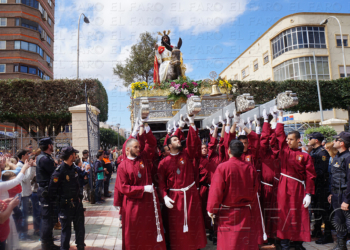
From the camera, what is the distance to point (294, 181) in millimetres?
4680

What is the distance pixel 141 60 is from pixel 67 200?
20.7 m

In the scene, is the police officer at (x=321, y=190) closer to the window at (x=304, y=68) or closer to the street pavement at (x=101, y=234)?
the street pavement at (x=101, y=234)

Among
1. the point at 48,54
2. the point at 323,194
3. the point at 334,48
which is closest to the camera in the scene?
the point at 323,194

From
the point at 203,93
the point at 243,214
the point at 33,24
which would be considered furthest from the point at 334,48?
the point at 33,24

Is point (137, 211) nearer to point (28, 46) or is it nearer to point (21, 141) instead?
point (21, 141)

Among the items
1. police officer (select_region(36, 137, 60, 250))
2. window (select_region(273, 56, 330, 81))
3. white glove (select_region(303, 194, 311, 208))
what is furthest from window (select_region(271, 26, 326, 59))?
police officer (select_region(36, 137, 60, 250))

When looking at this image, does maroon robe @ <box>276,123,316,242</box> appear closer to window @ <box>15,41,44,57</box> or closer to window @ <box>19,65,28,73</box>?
window @ <box>19,65,28,73</box>

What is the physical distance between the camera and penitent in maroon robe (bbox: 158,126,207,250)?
14.0ft

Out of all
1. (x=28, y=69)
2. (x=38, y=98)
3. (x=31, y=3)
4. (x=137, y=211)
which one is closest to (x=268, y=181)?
(x=137, y=211)

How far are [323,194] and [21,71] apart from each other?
32786 mm

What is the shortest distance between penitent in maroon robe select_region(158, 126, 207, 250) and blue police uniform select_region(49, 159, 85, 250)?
1489 millimetres

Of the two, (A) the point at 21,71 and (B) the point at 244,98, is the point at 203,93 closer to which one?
(B) the point at 244,98

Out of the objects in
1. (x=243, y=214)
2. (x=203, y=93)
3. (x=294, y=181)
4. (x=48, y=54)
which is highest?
(x=48, y=54)

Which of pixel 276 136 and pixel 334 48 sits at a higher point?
pixel 334 48
